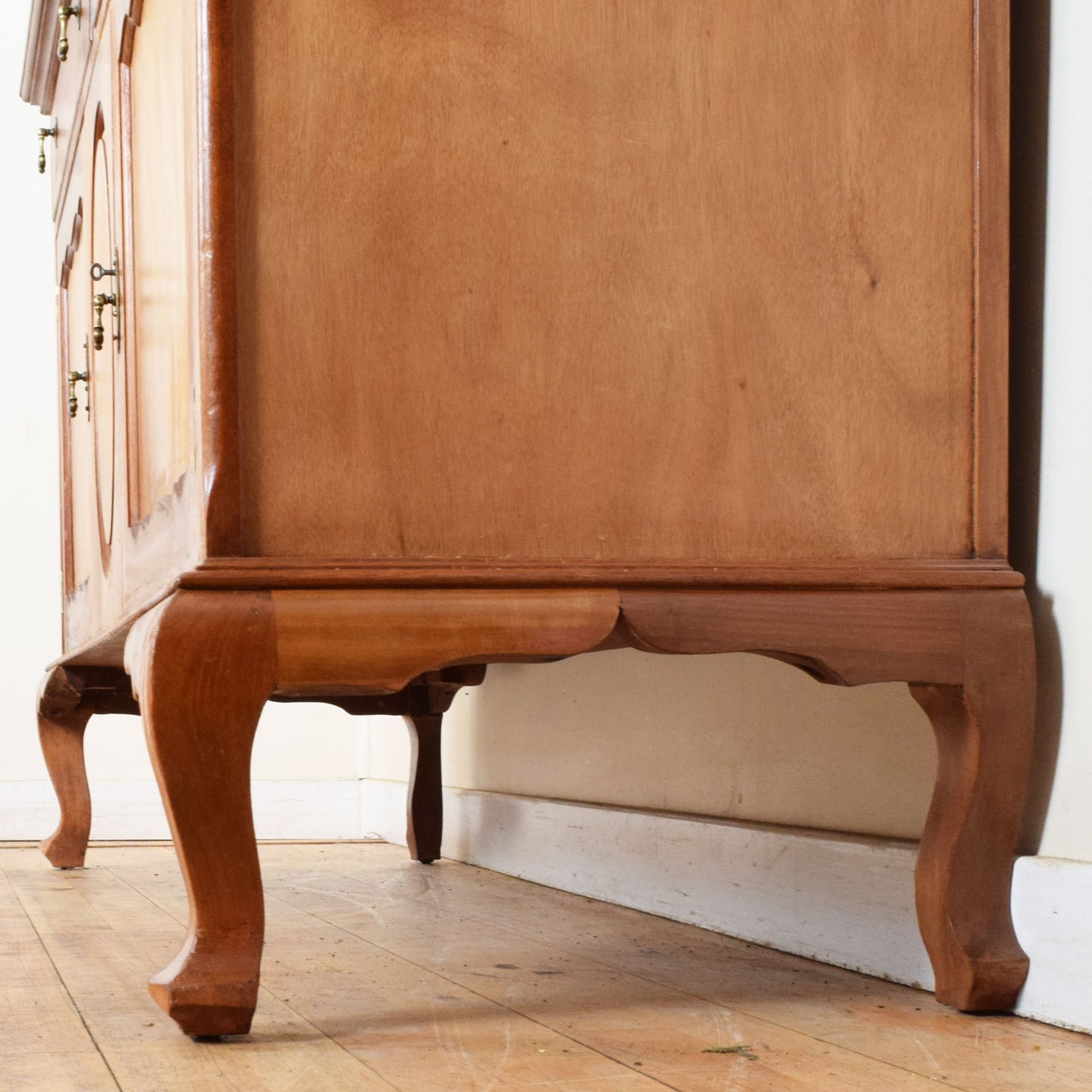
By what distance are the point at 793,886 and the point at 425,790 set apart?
3.05 feet

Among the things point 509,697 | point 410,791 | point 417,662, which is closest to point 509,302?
point 417,662

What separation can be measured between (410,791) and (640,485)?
1.23 m

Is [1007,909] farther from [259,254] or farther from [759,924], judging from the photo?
[259,254]

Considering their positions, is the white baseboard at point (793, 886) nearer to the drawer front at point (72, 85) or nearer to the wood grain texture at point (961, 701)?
the wood grain texture at point (961, 701)

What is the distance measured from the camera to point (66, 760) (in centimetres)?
211

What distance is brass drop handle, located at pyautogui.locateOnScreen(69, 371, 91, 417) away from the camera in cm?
166

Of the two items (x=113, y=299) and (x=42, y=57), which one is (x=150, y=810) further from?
(x=113, y=299)

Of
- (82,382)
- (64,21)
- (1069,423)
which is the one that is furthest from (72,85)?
(1069,423)

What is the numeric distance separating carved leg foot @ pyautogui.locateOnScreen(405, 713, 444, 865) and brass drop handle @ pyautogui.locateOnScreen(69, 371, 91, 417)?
63cm

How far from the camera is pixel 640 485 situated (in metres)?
0.91

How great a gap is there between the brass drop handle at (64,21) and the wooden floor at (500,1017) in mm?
975

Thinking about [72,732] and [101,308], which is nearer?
[101,308]

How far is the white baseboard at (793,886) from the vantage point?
911 millimetres

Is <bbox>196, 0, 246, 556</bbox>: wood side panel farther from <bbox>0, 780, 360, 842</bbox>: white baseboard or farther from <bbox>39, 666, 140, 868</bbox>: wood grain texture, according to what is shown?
<bbox>0, 780, 360, 842</bbox>: white baseboard
